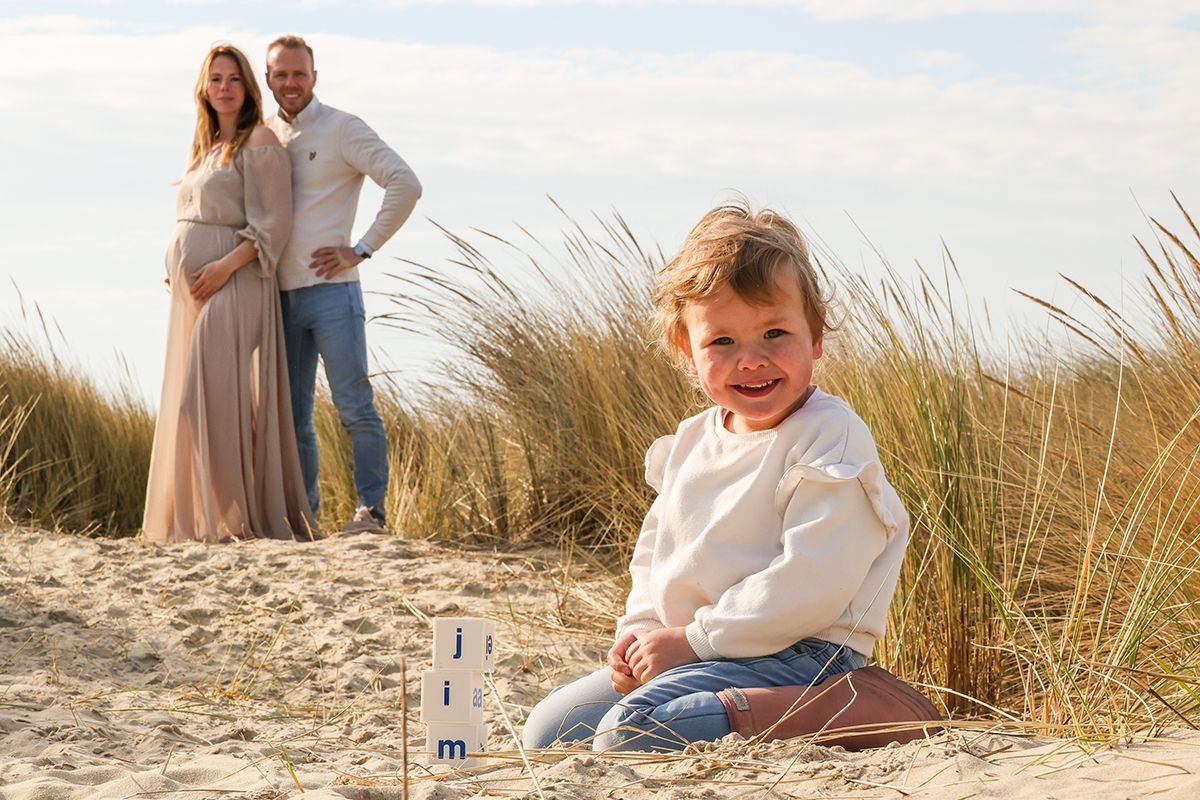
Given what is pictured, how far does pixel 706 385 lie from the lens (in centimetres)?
224

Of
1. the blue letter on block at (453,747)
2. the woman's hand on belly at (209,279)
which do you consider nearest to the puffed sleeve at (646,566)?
the blue letter on block at (453,747)

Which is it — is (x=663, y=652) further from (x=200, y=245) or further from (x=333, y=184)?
(x=200, y=245)

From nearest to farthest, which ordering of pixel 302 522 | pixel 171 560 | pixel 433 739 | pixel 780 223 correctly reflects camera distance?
pixel 433 739, pixel 780 223, pixel 171 560, pixel 302 522

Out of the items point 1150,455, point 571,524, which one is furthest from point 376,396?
point 1150,455

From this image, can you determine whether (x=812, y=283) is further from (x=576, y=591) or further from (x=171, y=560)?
(x=171, y=560)

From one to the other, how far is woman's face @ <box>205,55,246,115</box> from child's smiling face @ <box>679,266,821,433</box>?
13.9 ft

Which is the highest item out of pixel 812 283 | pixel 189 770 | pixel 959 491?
pixel 812 283

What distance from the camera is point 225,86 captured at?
19.0 ft

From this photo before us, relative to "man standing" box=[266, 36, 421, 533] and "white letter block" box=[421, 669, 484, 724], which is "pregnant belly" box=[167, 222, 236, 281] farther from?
"white letter block" box=[421, 669, 484, 724]

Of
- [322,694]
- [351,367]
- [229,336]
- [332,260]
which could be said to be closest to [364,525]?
[351,367]

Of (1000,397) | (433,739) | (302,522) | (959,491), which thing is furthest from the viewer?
(302,522)

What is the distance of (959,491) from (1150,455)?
863 mm

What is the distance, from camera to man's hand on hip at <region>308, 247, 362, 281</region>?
5.73 m

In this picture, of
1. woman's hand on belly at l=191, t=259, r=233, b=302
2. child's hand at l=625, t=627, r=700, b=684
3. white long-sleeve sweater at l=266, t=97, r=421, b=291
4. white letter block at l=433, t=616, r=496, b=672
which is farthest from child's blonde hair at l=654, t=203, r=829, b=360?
woman's hand on belly at l=191, t=259, r=233, b=302
